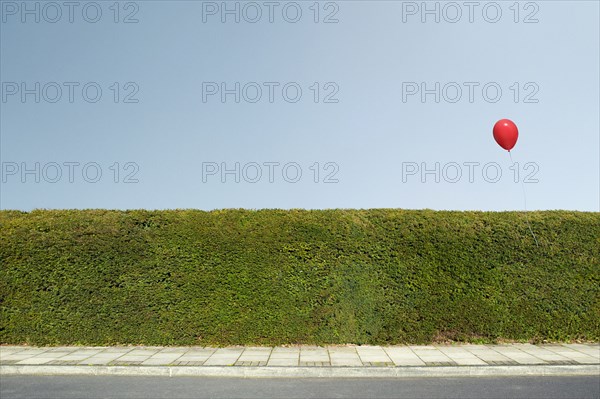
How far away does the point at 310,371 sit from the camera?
8.67 metres

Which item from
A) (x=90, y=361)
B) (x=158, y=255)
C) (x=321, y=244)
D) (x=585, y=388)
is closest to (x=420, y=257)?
(x=321, y=244)

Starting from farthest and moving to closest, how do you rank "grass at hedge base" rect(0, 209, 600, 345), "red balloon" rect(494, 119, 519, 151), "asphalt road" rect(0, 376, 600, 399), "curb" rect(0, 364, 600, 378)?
"red balloon" rect(494, 119, 519, 151), "grass at hedge base" rect(0, 209, 600, 345), "curb" rect(0, 364, 600, 378), "asphalt road" rect(0, 376, 600, 399)

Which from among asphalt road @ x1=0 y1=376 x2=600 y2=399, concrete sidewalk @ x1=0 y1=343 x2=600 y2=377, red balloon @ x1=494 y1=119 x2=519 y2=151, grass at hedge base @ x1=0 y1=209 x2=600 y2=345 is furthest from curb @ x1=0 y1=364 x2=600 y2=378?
red balloon @ x1=494 y1=119 x2=519 y2=151

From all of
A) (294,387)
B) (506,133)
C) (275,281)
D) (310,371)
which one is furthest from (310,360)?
(506,133)

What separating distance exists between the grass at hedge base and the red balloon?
208 cm

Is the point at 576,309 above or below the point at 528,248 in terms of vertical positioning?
below

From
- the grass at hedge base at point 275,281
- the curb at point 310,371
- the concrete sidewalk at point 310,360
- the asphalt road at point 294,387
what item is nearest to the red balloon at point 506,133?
the grass at hedge base at point 275,281

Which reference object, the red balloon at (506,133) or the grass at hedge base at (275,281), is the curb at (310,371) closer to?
the grass at hedge base at (275,281)

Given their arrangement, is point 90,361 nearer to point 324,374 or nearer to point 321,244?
point 324,374

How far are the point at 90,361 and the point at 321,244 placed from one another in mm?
5114

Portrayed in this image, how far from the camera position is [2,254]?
1134 centimetres

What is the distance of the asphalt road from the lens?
751 cm

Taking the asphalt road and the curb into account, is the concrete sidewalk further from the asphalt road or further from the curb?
the asphalt road

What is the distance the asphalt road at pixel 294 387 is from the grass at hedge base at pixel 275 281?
8.10ft
